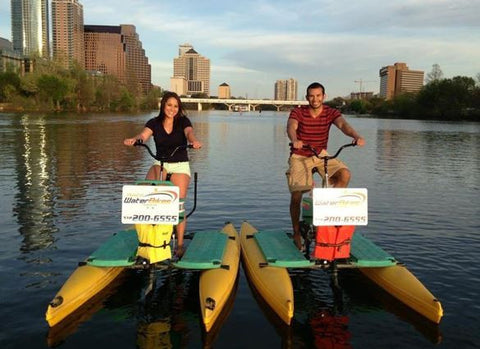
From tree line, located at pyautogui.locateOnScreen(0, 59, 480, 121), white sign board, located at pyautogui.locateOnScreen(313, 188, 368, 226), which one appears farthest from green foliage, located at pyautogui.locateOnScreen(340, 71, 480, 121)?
white sign board, located at pyautogui.locateOnScreen(313, 188, 368, 226)

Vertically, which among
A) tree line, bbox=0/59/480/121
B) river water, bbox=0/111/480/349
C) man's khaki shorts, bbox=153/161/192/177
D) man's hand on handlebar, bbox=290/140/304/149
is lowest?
river water, bbox=0/111/480/349

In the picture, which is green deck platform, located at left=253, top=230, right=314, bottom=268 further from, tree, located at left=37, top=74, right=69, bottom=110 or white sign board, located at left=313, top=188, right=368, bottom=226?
tree, located at left=37, top=74, right=69, bottom=110

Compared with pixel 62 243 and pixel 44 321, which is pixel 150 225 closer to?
pixel 44 321

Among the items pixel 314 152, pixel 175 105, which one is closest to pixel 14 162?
pixel 175 105

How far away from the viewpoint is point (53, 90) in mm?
94625

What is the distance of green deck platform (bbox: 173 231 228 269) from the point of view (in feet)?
21.3

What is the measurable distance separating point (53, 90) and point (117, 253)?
96.6 meters

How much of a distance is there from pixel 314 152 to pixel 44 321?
14.7 ft

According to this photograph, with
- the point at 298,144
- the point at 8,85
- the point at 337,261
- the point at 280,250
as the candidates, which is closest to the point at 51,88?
the point at 8,85

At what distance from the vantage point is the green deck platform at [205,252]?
6504 millimetres

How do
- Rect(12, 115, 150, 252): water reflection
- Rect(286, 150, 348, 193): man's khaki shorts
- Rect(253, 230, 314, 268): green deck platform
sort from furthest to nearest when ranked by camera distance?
Rect(12, 115, 150, 252): water reflection → Rect(286, 150, 348, 193): man's khaki shorts → Rect(253, 230, 314, 268): green deck platform

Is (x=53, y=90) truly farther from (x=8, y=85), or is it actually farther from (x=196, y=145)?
(x=196, y=145)

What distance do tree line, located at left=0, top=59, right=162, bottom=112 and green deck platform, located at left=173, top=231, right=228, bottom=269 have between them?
95.0m

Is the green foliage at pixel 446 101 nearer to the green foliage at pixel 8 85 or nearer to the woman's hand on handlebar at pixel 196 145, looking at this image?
the green foliage at pixel 8 85
